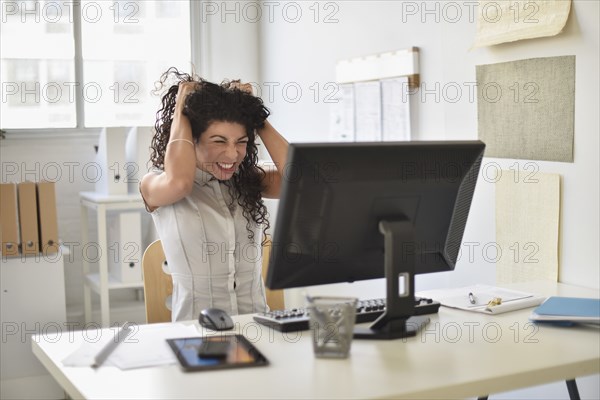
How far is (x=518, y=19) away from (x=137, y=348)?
1498 millimetres

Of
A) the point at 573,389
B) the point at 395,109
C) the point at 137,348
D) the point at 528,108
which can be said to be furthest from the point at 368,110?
the point at 137,348

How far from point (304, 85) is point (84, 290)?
1.48m

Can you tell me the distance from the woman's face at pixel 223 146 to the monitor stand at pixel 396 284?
2.05ft

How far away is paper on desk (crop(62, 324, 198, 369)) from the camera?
1487 millimetres

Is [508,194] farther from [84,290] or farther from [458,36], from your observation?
[84,290]

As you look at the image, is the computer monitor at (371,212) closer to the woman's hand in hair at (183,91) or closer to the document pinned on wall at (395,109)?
the woman's hand in hair at (183,91)

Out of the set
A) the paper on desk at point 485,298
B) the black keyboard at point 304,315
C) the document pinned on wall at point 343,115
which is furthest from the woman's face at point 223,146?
the document pinned on wall at point 343,115

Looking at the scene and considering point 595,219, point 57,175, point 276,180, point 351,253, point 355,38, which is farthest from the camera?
point 57,175

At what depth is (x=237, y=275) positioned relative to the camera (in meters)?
2.22

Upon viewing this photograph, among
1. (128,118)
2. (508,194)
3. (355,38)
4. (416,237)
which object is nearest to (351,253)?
(416,237)

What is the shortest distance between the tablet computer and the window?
2.70 m

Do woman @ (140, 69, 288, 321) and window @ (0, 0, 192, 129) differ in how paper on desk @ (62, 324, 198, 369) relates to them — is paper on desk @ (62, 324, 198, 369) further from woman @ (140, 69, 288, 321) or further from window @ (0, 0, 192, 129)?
window @ (0, 0, 192, 129)

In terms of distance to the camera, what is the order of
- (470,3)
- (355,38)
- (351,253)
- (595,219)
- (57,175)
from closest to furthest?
(351,253)
(595,219)
(470,3)
(355,38)
(57,175)

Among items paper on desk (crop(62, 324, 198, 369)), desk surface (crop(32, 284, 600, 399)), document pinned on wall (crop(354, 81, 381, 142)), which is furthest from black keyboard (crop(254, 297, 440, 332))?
document pinned on wall (crop(354, 81, 381, 142))
